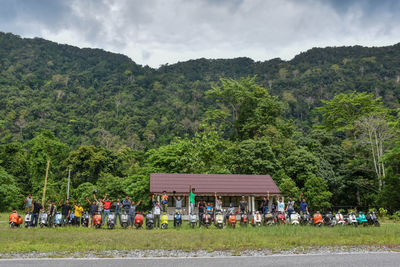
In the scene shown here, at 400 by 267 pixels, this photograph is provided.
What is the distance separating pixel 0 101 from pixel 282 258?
3750 inches

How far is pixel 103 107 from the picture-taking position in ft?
306

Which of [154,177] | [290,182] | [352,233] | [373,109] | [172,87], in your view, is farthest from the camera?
[172,87]

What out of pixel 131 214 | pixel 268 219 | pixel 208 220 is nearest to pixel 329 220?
pixel 268 219

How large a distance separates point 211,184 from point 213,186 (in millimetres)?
258

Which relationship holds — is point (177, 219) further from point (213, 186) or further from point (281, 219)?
point (213, 186)

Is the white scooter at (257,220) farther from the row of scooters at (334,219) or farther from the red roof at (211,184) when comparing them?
the red roof at (211,184)

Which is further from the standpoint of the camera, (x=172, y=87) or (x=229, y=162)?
(x=172, y=87)

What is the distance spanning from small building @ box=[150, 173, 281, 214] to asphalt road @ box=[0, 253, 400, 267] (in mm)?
13569

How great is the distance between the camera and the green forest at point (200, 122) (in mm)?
32781

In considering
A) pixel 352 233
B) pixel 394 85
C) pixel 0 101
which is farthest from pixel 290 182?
pixel 0 101

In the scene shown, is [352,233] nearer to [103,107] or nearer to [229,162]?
[229,162]

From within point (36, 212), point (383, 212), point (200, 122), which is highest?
point (200, 122)

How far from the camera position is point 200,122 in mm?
77750

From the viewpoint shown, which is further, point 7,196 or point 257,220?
point 7,196
